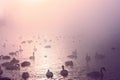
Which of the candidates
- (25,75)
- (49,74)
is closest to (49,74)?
(49,74)

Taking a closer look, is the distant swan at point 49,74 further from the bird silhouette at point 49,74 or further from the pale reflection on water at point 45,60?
the pale reflection on water at point 45,60

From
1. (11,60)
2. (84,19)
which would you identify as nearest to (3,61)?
(11,60)

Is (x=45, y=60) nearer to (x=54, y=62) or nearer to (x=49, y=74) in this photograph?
(x=54, y=62)

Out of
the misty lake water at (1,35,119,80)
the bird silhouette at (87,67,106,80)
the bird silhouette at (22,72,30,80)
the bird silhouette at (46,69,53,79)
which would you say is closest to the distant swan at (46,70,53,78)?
the bird silhouette at (46,69,53,79)

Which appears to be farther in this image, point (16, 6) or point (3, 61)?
point (16, 6)

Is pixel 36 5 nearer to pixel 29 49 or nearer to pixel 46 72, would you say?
pixel 29 49

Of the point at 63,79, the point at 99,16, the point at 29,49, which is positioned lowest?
the point at 63,79

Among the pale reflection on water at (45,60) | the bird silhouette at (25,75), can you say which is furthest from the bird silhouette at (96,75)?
the bird silhouette at (25,75)

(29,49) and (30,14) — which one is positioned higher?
(30,14)

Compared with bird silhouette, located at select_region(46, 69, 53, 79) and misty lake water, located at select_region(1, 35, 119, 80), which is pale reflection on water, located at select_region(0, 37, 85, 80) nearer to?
misty lake water, located at select_region(1, 35, 119, 80)

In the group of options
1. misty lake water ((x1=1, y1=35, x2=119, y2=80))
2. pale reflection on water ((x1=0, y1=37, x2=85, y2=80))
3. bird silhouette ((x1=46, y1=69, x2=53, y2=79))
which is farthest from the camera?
pale reflection on water ((x1=0, y1=37, x2=85, y2=80))

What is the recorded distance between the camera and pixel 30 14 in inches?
5935

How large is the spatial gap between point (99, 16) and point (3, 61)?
7771cm

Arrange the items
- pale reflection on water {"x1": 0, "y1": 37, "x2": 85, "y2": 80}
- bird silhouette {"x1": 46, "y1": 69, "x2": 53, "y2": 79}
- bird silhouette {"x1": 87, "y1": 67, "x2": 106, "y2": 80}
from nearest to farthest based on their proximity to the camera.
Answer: bird silhouette {"x1": 87, "y1": 67, "x2": 106, "y2": 80}, bird silhouette {"x1": 46, "y1": 69, "x2": 53, "y2": 79}, pale reflection on water {"x1": 0, "y1": 37, "x2": 85, "y2": 80}
